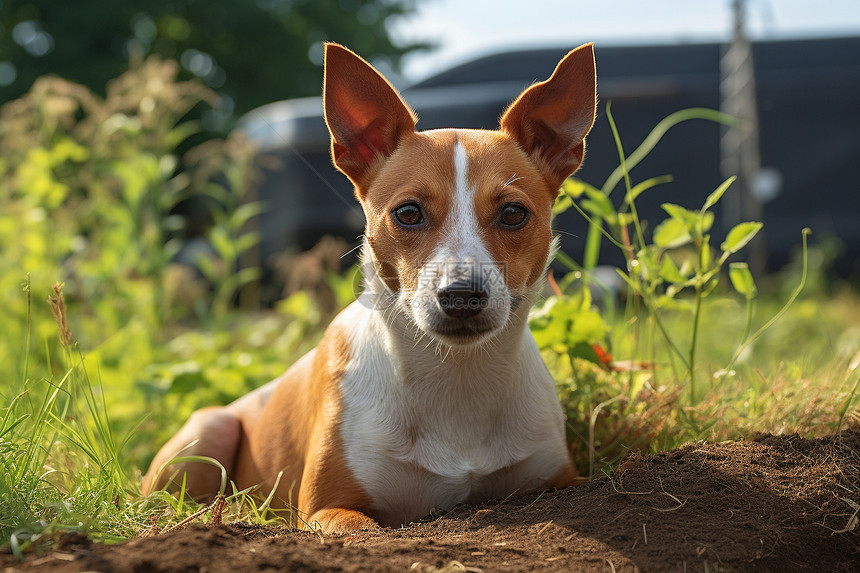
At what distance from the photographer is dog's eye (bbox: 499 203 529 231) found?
230 cm

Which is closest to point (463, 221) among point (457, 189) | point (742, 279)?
point (457, 189)

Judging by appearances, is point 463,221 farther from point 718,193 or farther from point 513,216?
point 718,193

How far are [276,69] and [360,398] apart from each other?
62.0 feet

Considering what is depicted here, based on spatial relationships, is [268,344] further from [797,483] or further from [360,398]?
[797,483]

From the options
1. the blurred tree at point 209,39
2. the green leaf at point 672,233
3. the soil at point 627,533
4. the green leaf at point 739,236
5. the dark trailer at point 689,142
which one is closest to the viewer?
the soil at point 627,533

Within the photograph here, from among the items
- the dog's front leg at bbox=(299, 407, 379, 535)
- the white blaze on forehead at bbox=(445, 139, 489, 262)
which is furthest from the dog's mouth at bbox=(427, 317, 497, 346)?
the dog's front leg at bbox=(299, 407, 379, 535)

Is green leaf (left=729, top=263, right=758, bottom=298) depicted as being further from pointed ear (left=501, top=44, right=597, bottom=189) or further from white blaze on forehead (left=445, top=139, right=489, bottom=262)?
white blaze on forehead (left=445, top=139, right=489, bottom=262)

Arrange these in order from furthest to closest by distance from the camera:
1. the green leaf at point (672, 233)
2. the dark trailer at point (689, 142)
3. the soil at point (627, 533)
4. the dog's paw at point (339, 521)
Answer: the dark trailer at point (689, 142) → the green leaf at point (672, 233) → the dog's paw at point (339, 521) → the soil at point (627, 533)

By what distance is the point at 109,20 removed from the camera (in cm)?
1784

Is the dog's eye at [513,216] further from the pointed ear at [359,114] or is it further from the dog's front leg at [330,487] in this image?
the dog's front leg at [330,487]

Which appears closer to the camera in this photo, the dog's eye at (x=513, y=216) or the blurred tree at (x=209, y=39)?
the dog's eye at (x=513, y=216)

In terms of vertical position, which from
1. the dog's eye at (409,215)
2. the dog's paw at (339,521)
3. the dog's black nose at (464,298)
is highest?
the dog's eye at (409,215)

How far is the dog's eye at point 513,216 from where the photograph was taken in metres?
2.30

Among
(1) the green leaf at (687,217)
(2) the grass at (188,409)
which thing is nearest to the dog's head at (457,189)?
(1) the green leaf at (687,217)
